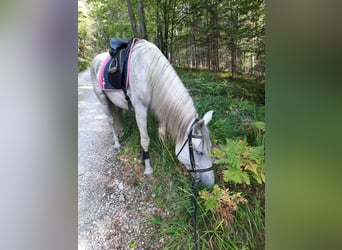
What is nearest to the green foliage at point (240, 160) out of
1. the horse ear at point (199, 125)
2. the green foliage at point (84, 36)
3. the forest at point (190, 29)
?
the horse ear at point (199, 125)

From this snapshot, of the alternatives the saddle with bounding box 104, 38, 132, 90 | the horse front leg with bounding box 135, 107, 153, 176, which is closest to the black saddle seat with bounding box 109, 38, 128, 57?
the saddle with bounding box 104, 38, 132, 90

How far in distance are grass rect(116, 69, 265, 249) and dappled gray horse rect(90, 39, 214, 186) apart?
32mm

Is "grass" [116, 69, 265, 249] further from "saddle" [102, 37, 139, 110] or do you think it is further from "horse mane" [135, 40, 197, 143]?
"saddle" [102, 37, 139, 110]

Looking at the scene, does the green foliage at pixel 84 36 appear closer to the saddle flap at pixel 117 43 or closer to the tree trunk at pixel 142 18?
the saddle flap at pixel 117 43

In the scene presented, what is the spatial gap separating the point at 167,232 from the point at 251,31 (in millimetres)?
895

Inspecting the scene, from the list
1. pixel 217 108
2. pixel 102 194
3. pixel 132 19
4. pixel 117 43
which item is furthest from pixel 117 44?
pixel 102 194

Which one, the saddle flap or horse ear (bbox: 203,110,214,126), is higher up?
the saddle flap

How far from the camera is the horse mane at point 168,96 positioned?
1.16 metres

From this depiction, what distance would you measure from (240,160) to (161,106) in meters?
0.41

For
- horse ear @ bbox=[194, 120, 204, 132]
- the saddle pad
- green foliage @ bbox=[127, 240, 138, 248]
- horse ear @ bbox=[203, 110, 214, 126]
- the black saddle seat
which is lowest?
green foliage @ bbox=[127, 240, 138, 248]

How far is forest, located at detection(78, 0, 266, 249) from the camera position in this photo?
1.05m

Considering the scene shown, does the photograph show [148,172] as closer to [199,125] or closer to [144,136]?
[144,136]

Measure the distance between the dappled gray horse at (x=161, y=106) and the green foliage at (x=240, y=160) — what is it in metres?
0.06
